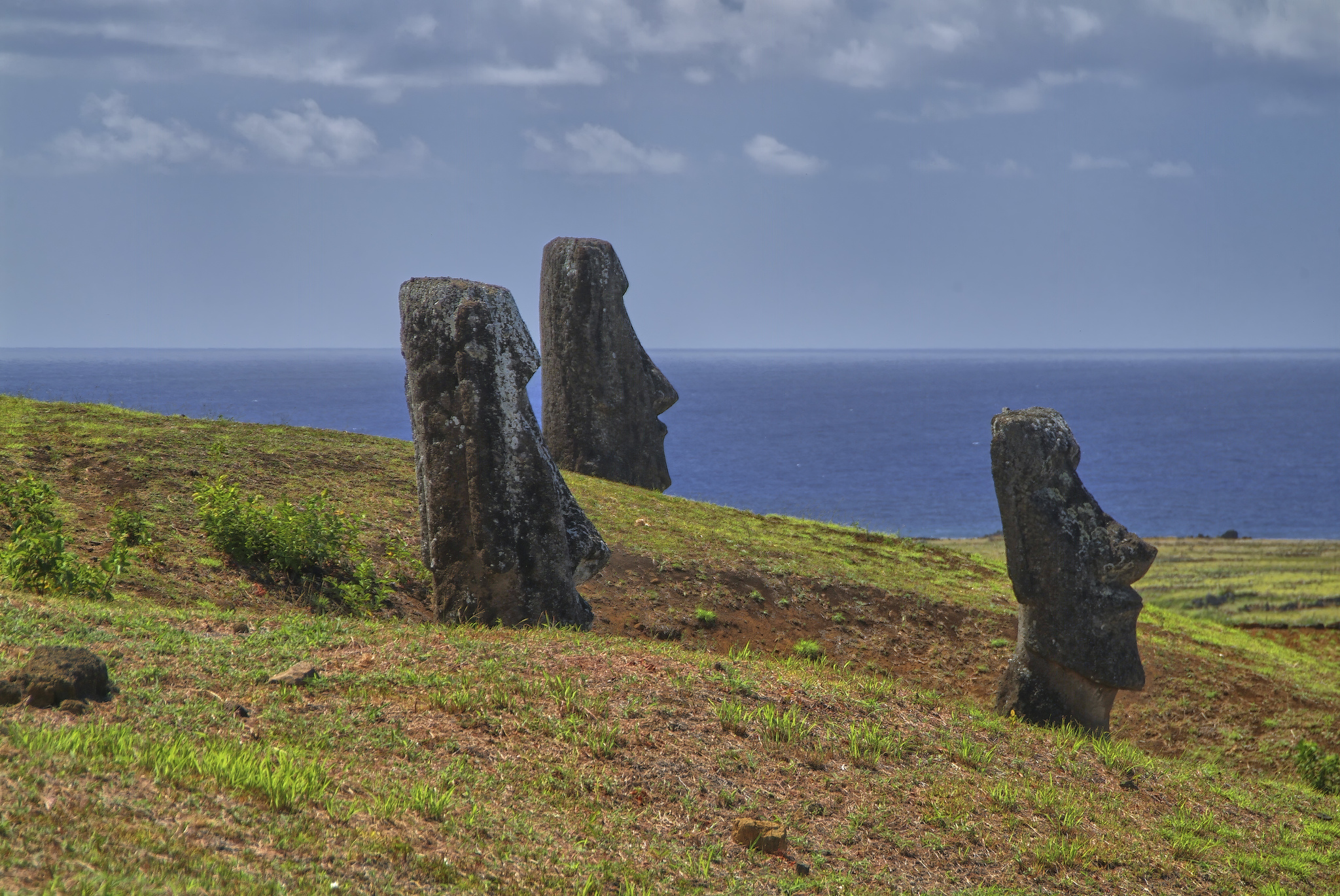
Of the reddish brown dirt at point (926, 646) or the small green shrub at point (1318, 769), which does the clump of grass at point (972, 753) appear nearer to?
the reddish brown dirt at point (926, 646)

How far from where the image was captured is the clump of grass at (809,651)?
14055 millimetres

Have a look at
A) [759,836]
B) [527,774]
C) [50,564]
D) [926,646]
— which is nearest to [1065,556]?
[926,646]

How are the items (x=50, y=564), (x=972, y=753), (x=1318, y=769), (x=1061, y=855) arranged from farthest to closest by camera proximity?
1. (x=1318, y=769)
2. (x=50, y=564)
3. (x=972, y=753)
4. (x=1061, y=855)

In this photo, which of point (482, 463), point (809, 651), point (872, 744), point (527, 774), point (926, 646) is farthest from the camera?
point (926, 646)

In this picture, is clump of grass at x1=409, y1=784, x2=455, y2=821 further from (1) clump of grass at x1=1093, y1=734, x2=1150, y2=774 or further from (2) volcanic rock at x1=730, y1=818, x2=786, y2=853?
(1) clump of grass at x1=1093, y1=734, x2=1150, y2=774

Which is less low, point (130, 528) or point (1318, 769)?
point (130, 528)

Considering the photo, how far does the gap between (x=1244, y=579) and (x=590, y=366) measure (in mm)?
19086

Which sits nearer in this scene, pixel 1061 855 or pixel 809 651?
pixel 1061 855

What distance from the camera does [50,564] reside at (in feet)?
32.2

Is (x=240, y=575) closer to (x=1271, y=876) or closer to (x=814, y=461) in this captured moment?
(x=1271, y=876)

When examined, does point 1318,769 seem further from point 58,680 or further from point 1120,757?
point 58,680

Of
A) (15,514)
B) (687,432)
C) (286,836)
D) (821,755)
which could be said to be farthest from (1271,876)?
(687,432)

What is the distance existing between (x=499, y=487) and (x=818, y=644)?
228 inches

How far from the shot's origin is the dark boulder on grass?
6.33m
